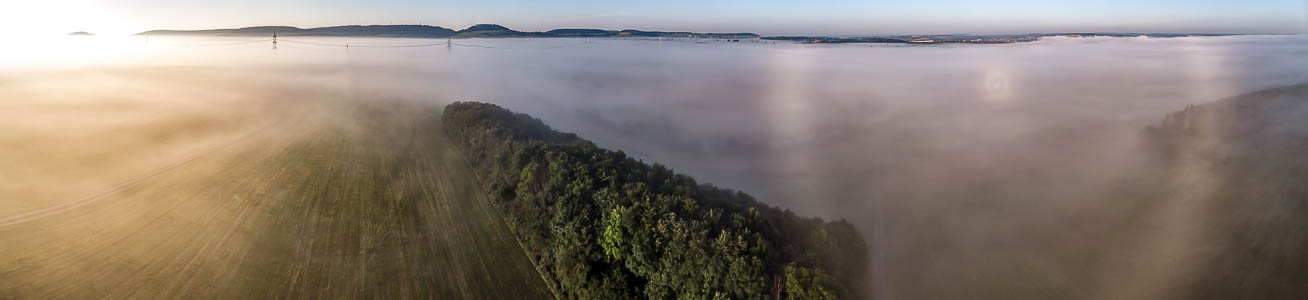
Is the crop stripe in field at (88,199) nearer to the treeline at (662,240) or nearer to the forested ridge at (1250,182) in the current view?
the treeline at (662,240)

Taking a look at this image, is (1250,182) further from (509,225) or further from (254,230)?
(254,230)

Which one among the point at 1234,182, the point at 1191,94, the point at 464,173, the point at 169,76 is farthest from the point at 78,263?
the point at 1191,94

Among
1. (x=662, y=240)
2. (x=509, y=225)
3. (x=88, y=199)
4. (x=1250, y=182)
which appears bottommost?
(x=509, y=225)

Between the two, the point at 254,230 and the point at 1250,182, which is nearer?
the point at 254,230

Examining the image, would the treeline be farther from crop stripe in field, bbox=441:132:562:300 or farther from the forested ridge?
the forested ridge

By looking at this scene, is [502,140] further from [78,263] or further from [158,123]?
[158,123]

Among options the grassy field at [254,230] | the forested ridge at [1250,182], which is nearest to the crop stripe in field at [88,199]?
the grassy field at [254,230]

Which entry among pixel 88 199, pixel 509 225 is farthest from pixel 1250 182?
pixel 88 199
